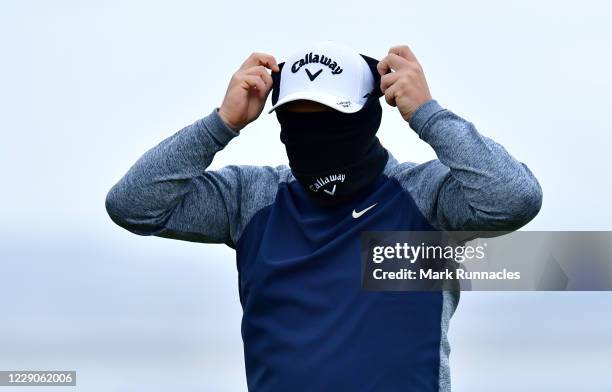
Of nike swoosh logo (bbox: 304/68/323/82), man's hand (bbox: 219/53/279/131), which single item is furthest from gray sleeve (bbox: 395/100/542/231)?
man's hand (bbox: 219/53/279/131)

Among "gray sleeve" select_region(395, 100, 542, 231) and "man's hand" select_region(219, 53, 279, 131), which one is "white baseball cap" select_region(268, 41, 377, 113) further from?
"gray sleeve" select_region(395, 100, 542, 231)

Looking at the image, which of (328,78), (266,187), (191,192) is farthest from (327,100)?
(191,192)

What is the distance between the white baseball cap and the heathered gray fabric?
0.18 m

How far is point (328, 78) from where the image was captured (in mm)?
2639

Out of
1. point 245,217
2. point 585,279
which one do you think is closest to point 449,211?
point 245,217

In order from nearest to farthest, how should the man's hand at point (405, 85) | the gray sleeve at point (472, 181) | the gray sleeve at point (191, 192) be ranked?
the gray sleeve at point (472, 181) < the man's hand at point (405, 85) < the gray sleeve at point (191, 192)

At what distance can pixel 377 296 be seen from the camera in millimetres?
2482

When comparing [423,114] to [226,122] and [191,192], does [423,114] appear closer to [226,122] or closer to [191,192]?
[226,122]

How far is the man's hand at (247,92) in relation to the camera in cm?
270

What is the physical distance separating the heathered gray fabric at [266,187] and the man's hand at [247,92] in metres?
0.04

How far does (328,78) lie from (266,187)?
0.35m

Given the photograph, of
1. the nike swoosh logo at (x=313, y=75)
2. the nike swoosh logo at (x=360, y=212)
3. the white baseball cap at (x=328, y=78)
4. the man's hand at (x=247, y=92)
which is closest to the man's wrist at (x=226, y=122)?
the man's hand at (x=247, y=92)

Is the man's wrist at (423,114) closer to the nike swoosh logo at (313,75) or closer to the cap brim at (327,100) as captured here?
the cap brim at (327,100)

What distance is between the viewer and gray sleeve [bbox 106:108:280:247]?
269cm
